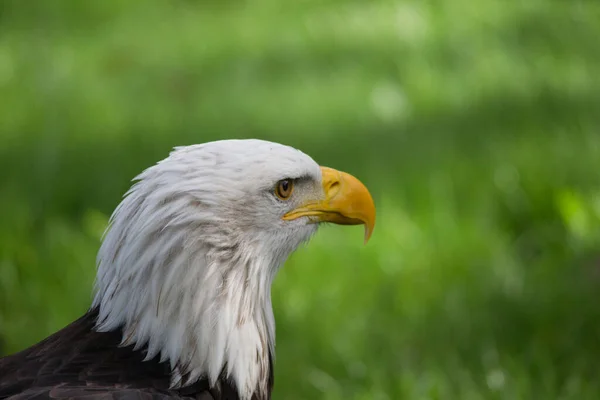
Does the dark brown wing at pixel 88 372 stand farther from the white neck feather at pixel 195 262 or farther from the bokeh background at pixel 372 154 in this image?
the bokeh background at pixel 372 154

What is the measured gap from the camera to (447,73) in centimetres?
713

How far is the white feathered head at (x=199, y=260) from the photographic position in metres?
3.07

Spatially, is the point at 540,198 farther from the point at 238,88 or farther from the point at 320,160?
the point at 238,88

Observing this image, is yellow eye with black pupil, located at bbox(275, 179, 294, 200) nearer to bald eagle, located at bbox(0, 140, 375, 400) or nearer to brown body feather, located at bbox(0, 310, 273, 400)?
bald eagle, located at bbox(0, 140, 375, 400)

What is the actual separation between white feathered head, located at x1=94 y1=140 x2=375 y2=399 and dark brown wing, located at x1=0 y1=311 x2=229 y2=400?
35mm

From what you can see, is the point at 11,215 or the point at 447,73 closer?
the point at 11,215

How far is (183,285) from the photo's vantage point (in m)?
3.07

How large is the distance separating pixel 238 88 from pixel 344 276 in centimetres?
239

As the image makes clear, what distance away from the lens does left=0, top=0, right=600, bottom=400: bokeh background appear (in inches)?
180

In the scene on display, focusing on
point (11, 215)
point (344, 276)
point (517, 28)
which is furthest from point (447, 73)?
point (11, 215)

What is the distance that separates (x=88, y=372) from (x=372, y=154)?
136 inches

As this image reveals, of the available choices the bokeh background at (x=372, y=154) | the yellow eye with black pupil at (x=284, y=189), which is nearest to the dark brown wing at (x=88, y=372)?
the yellow eye with black pupil at (x=284, y=189)

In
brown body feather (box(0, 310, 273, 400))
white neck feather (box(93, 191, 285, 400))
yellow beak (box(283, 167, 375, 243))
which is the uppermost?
yellow beak (box(283, 167, 375, 243))

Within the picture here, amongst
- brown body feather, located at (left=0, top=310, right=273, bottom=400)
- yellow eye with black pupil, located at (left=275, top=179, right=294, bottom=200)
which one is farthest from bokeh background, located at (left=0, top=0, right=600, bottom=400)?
brown body feather, located at (left=0, top=310, right=273, bottom=400)
